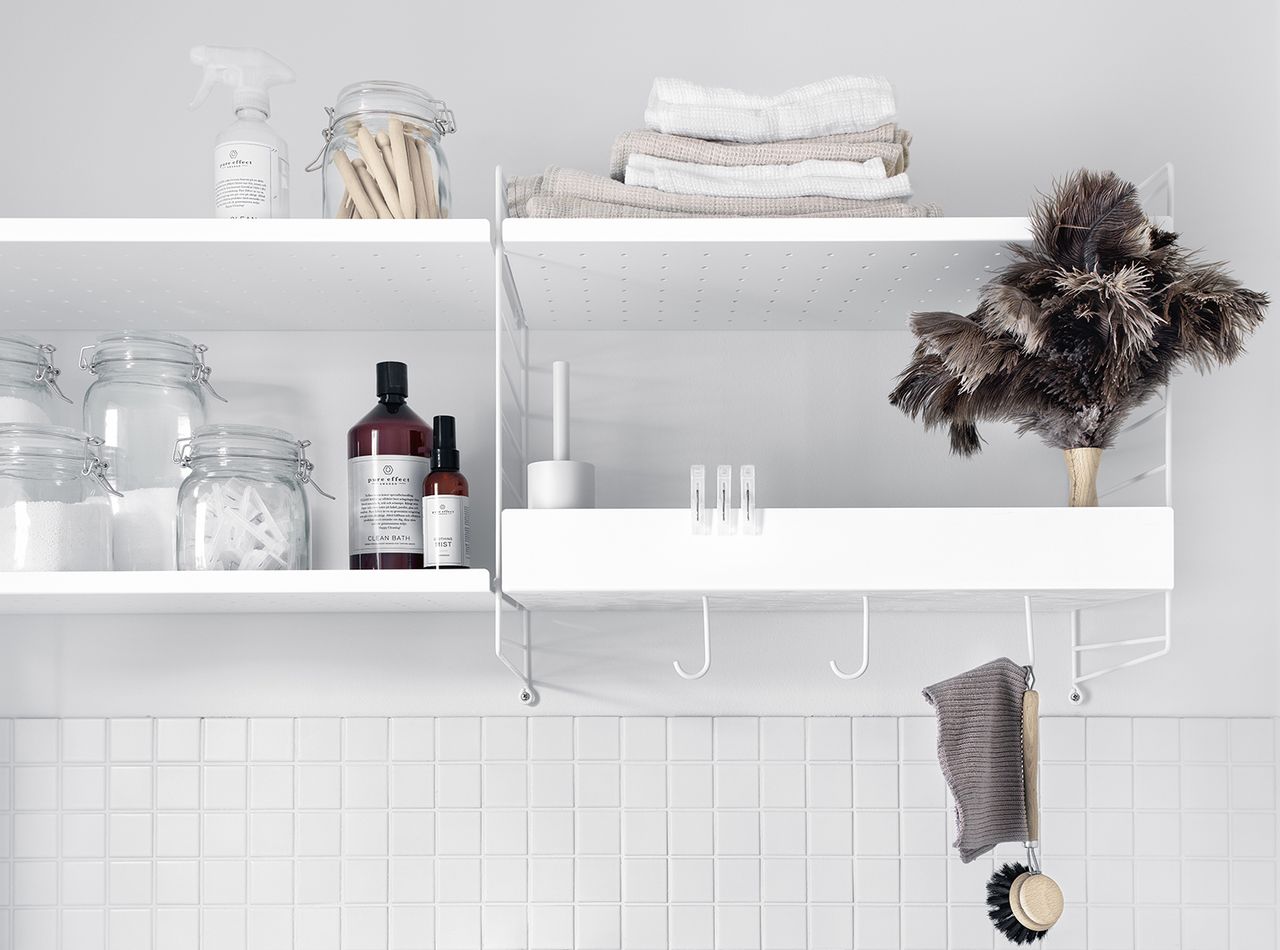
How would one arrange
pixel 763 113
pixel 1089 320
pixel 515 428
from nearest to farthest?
pixel 1089 320, pixel 763 113, pixel 515 428

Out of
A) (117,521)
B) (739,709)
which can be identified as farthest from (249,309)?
(739,709)

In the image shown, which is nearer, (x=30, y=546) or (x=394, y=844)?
(x=30, y=546)

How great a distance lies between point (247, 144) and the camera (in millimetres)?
966

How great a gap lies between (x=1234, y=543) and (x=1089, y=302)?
503 millimetres

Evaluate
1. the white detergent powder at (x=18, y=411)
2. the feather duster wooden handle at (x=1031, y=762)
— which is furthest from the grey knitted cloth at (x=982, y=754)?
the white detergent powder at (x=18, y=411)

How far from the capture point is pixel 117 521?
3.41 ft

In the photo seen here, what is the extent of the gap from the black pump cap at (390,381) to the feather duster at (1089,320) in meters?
0.50

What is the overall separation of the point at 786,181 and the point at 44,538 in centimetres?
76

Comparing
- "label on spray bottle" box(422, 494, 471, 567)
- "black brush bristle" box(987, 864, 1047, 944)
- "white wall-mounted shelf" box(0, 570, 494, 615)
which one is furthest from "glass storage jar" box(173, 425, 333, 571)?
"black brush bristle" box(987, 864, 1047, 944)

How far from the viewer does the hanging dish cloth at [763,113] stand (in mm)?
1011

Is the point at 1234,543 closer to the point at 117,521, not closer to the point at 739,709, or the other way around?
the point at 739,709

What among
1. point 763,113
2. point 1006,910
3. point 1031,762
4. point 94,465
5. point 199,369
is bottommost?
point 1006,910

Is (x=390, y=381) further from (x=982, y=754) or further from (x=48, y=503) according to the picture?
(x=982, y=754)

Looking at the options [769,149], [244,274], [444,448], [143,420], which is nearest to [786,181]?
[769,149]
